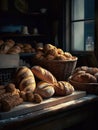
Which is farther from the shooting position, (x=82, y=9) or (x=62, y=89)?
(x=82, y=9)

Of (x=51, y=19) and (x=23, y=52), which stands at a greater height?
(x=51, y=19)

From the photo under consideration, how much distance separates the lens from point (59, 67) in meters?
1.80

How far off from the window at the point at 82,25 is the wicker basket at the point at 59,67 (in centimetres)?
157

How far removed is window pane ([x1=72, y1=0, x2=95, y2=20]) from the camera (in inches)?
134

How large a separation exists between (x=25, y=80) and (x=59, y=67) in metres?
0.34

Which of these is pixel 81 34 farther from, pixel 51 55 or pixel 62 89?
pixel 62 89

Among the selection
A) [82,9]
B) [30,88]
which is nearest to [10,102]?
[30,88]

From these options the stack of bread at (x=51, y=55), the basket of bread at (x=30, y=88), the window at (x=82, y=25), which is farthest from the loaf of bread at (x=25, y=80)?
the window at (x=82, y=25)

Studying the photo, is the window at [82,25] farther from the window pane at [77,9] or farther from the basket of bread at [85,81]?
the basket of bread at [85,81]

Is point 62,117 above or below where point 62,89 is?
below

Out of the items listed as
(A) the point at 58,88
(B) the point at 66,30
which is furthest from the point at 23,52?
(A) the point at 58,88

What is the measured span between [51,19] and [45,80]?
106 inches

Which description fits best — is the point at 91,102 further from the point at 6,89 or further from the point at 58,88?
the point at 6,89

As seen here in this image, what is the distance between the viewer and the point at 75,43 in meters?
3.74
